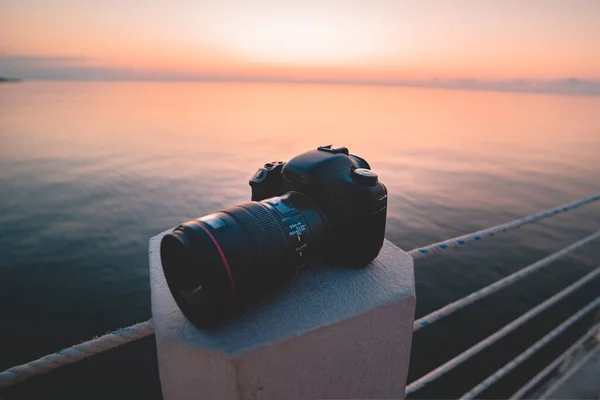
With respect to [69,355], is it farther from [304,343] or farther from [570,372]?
[570,372]

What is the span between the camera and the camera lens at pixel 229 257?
76 centimetres

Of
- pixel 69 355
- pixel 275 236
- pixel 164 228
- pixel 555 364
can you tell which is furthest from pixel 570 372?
pixel 164 228

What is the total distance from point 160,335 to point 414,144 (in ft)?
125

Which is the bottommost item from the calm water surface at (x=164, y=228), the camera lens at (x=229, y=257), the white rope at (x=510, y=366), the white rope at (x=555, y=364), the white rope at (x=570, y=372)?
the calm water surface at (x=164, y=228)

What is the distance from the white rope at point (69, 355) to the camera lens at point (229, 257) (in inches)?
6.2

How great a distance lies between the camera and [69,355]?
31.9 inches

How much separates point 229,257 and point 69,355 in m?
0.46

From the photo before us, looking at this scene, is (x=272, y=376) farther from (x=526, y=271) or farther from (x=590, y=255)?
(x=590, y=255)

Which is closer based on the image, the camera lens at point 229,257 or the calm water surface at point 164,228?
the camera lens at point 229,257

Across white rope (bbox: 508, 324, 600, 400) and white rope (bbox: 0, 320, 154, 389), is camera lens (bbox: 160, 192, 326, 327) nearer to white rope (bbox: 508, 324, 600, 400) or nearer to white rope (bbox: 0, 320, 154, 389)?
white rope (bbox: 0, 320, 154, 389)

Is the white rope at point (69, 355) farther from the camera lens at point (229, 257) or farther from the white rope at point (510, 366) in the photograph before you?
the white rope at point (510, 366)

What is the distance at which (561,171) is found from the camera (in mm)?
22641

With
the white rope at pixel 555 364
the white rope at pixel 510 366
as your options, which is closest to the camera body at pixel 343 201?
the white rope at pixel 510 366

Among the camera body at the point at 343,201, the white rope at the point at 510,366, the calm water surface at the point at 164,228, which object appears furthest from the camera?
the calm water surface at the point at 164,228
